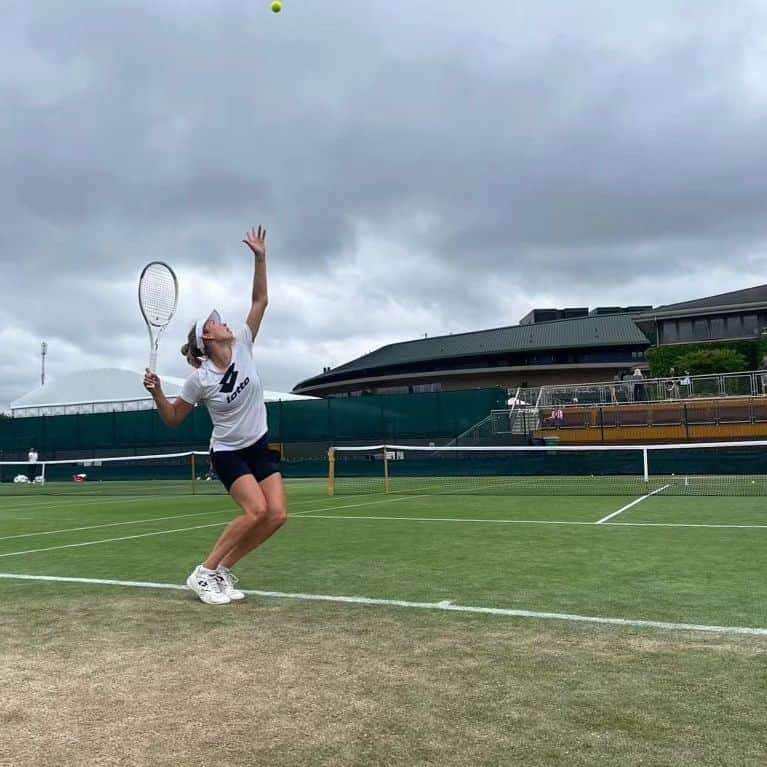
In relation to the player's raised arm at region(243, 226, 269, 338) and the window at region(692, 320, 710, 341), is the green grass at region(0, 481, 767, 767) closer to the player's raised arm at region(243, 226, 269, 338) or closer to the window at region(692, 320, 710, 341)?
the player's raised arm at region(243, 226, 269, 338)

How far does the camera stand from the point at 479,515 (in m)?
11.3

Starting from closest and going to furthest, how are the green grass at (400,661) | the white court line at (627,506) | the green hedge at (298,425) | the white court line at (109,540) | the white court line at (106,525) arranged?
the green grass at (400,661)
the white court line at (109,540)
the white court line at (106,525)
the white court line at (627,506)
the green hedge at (298,425)

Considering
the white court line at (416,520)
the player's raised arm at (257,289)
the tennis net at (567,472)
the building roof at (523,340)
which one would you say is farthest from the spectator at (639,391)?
the building roof at (523,340)

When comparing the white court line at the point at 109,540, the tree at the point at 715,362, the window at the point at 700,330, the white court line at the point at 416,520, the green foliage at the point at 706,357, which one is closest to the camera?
the white court line at the point at 109,540

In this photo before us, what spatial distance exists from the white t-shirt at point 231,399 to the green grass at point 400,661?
1.08 m

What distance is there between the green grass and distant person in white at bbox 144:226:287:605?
1.13ft

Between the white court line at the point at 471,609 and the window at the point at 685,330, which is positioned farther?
the window at the point at 685,330

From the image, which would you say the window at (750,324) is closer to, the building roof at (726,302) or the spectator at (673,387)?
the building roof at (726,302)

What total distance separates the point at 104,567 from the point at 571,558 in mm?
4039

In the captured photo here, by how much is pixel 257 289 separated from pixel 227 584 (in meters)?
2.03

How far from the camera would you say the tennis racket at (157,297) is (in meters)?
7.22

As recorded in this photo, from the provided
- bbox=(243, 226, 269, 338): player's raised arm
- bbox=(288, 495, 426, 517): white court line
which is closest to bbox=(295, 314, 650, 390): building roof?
bbox=(288, 495, 426, 517): white court line

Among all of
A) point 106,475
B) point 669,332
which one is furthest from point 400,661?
point 669,332

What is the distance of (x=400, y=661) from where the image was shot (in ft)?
11.4
